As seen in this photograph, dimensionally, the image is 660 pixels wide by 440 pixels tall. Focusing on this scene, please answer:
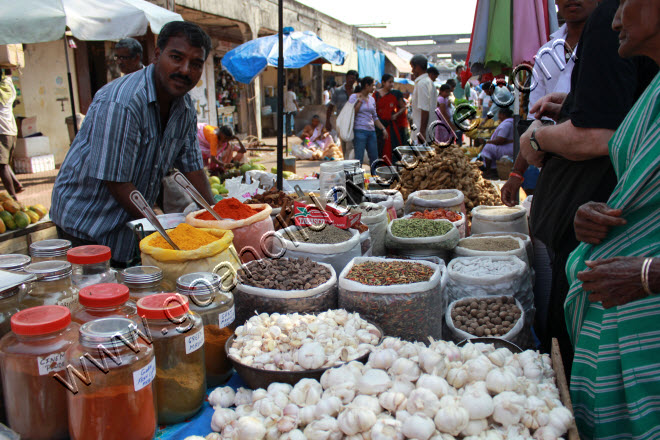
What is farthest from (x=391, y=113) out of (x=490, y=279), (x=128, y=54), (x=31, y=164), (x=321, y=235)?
(x=321, y=235)

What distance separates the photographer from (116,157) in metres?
1.94

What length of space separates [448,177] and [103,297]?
3.10 meters

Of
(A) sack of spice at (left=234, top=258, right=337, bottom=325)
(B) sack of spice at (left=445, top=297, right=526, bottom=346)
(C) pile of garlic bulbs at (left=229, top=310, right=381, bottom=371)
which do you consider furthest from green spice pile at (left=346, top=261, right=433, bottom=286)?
(B) sack of spice at (left=445, top=297, right=526, bottom=346)

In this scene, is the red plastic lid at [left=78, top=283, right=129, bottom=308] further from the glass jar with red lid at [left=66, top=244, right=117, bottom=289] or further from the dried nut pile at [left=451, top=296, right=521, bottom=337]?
the dried nut pile at [left=451, top=296, right=521, bottom=337]

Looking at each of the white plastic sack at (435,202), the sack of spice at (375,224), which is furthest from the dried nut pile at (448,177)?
the sack of spice at (375,224)

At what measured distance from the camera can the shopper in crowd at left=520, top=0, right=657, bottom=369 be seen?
137cm

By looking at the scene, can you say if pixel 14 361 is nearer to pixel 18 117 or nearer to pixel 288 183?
pixel 288 183

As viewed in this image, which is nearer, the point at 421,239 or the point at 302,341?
the point at 302,341

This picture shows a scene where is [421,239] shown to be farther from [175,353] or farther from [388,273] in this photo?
[175,353]

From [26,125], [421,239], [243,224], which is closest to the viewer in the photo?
[243,224]

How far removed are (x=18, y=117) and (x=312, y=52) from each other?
4866mm

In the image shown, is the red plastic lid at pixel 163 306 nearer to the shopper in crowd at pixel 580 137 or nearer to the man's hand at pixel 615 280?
the man's hand at pixel 615 280

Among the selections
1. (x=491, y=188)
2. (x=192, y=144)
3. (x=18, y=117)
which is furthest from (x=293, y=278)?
(x=18, y=117)

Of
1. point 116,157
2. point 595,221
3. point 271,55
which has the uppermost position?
point 271,55
